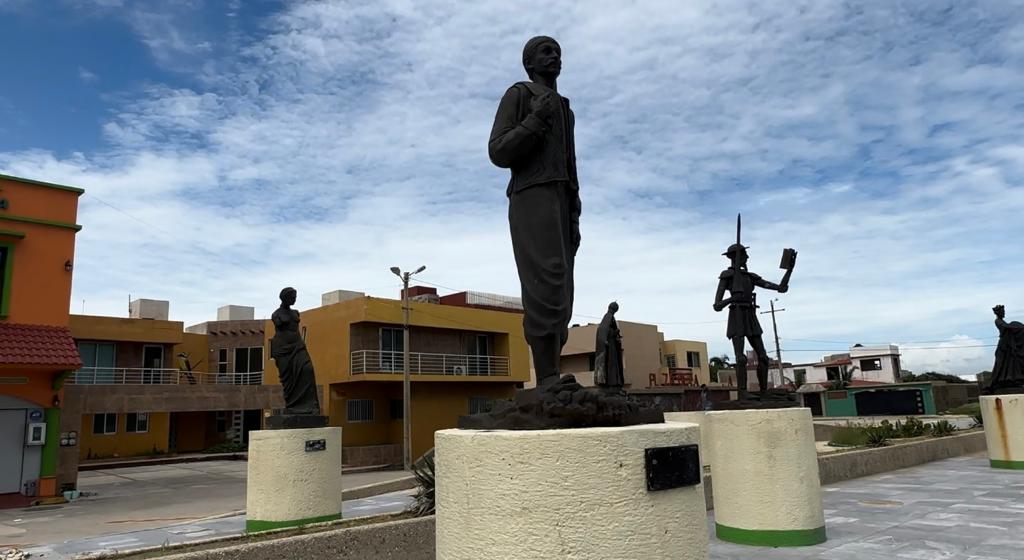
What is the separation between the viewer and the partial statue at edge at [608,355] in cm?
862

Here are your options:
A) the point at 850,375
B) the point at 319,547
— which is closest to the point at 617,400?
the point at 319,547

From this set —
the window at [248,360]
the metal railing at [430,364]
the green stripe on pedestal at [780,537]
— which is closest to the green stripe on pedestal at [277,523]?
the green stripe on pedestal at [780,537]

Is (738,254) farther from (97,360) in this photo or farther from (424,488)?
(97,360)

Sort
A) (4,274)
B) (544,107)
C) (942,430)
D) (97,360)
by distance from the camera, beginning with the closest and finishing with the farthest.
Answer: (544,107), (4,274), (942,430), (97,360)

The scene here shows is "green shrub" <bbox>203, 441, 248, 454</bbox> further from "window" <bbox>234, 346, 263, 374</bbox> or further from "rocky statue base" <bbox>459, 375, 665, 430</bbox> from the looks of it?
"rocky statue base" <bbox>459, 375, 665, 430</bbox>

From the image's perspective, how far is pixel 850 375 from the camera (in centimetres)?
4969

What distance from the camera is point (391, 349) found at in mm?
24969

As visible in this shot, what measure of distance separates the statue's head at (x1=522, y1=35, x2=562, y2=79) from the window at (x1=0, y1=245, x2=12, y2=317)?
49.9 feet

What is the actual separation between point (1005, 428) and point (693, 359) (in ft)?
99.3

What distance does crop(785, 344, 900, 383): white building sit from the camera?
50906mm

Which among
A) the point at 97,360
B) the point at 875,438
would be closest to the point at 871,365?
the point at 875,438

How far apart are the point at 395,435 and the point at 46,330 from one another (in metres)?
13.0

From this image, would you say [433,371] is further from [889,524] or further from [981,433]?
[889,524]

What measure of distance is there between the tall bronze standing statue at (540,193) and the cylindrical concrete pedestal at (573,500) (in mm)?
561
